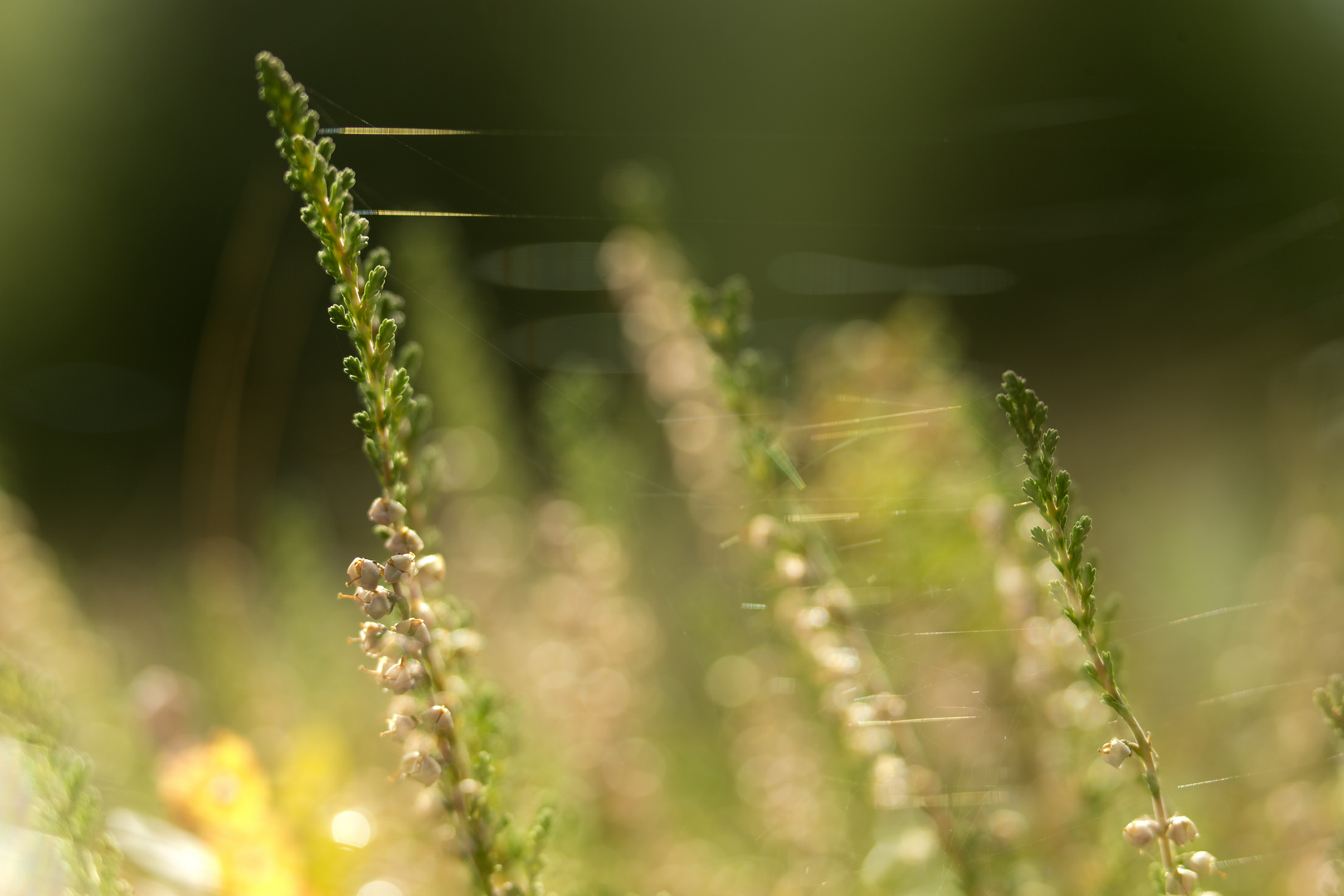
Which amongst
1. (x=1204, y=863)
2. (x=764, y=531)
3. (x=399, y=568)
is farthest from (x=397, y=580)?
(x=1204, y=863)

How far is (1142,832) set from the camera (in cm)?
37

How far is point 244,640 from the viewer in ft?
4.03

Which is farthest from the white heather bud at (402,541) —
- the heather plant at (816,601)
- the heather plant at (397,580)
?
the heather plant at (816,601)

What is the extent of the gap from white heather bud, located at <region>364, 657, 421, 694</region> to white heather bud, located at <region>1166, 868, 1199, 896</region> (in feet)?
1.08

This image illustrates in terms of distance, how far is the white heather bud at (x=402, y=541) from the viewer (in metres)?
0.40

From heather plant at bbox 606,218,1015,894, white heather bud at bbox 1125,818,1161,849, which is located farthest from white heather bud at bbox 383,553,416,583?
white heather bud at bbox 1125,818,1161,849

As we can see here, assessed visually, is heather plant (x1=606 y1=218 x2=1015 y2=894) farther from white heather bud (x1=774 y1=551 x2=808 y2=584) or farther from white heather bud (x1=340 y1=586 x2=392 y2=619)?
white heather bud (x1=340 y1=586 x2=392 y2=619)

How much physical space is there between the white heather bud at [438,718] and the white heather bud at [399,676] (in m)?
0.01

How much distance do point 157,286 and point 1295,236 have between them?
8.21ft

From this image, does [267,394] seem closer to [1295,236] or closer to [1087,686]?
[1087,686]

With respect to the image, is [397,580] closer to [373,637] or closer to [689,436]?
[373,637]

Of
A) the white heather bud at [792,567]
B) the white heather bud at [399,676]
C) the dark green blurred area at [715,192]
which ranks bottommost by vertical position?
the white heather bud at [399,676]

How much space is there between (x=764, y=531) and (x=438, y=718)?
250 mm

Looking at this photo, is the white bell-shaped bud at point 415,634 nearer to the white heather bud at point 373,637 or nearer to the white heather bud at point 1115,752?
the white heather bud at point 373,637
